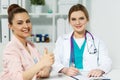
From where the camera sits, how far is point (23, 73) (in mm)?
1478

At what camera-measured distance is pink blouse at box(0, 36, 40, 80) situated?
149 centimetres

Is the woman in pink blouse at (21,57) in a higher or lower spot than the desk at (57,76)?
higher

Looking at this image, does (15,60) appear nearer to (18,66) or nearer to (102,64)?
(18,66)

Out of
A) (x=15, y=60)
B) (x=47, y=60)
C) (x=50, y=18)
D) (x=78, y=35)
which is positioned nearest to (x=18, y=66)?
(x=15, y=60)

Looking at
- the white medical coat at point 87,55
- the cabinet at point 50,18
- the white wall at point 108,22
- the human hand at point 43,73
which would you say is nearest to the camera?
the human hand at point 43,73

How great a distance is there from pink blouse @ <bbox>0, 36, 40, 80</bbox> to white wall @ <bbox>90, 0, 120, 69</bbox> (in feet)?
6.02

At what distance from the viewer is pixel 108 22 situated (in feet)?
11.0

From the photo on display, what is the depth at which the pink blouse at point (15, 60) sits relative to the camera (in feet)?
4.90

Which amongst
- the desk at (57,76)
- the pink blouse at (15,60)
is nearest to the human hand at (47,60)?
the pink blouse at (15,60)

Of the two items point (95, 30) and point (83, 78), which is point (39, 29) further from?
point (83, 78)

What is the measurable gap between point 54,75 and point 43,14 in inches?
55.2

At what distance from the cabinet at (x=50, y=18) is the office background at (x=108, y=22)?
325 millimetres

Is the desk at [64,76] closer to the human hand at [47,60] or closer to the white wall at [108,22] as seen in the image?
the human hand at [47,60]

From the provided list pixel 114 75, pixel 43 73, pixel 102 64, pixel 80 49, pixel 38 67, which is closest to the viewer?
pixel 38 67
